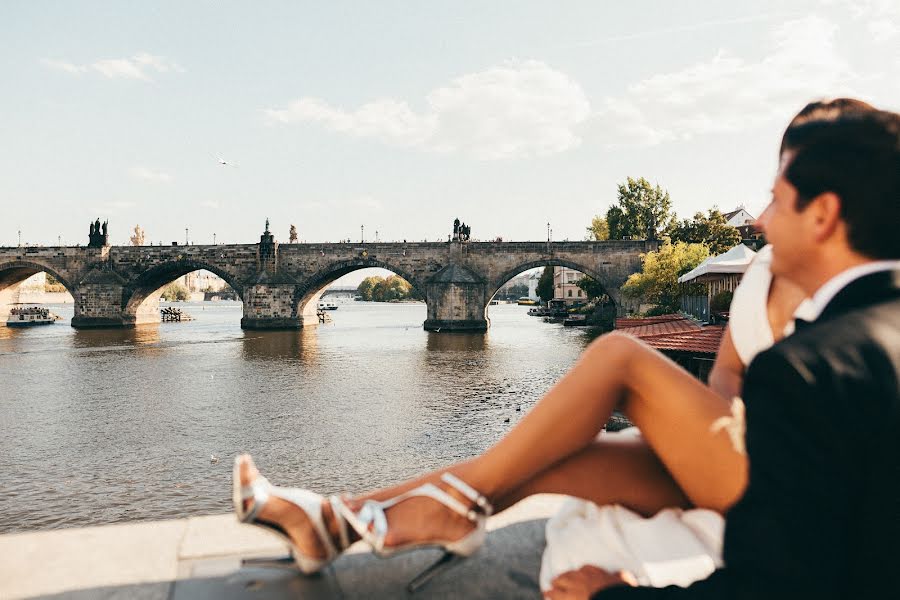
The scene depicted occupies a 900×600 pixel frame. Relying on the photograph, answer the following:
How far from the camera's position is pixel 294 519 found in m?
1.48

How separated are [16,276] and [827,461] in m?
54.9

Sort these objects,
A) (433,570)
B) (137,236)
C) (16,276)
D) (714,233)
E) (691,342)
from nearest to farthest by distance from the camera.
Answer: (433,570)
(691,342)
(714,233)
(16,276)
(137,236)

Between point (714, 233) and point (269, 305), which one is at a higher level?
point (714, 233)

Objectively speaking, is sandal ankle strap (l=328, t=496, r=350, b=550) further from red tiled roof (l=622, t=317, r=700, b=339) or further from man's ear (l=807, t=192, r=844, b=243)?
red tiled roof (l=622, t=317, r=700, b=339)

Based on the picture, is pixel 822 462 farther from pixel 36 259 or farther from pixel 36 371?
pixel 36 259

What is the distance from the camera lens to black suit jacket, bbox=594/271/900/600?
0.99 m

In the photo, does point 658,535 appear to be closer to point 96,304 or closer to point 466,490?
point 466,490

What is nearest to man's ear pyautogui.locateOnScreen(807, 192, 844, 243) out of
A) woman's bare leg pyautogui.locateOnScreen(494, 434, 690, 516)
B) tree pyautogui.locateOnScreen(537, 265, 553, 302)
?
woman's bare leg pyautogui.locateOnScreen(494, 434, 690, 516)

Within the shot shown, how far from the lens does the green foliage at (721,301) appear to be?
14.0 meters

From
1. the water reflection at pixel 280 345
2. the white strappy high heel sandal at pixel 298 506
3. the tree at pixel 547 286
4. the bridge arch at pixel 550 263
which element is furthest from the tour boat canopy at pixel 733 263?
the tree at pixel 547 286

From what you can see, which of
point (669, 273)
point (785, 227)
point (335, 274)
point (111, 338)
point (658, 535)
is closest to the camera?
point (785, 227)

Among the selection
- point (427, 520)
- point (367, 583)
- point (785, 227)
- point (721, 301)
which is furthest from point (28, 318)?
point (785, 227)

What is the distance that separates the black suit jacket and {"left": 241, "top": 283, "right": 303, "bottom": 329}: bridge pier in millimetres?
39846

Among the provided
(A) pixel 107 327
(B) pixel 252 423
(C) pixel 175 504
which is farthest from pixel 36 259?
(C) pixel 175 504
